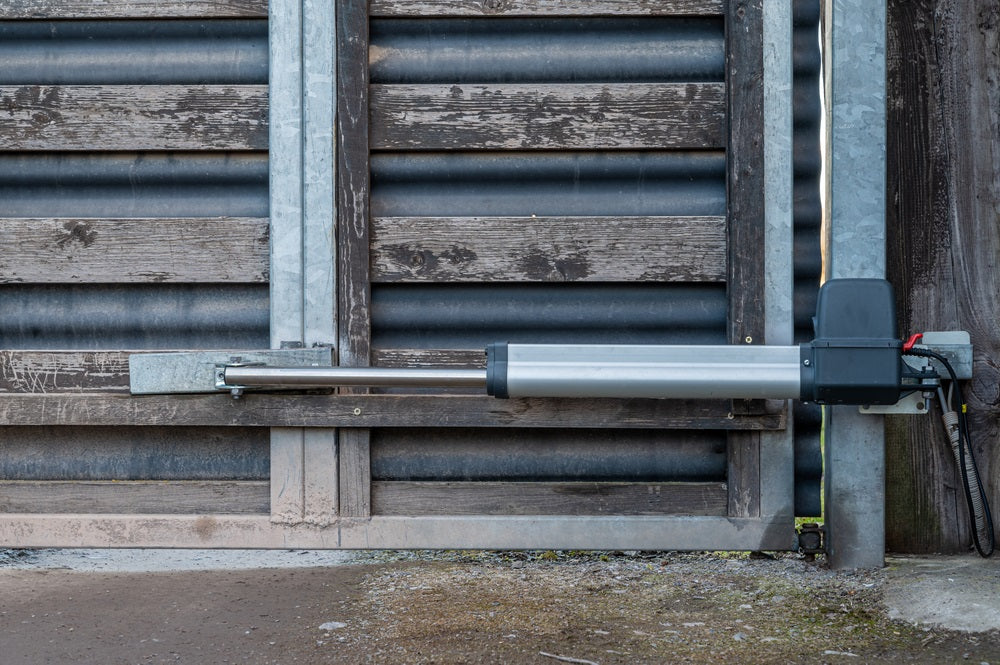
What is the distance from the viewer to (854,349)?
2.24 metres

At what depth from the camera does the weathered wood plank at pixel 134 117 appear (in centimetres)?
256

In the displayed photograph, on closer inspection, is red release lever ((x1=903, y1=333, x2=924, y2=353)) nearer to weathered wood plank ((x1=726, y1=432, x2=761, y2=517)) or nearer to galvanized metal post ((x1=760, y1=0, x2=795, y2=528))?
galvanized metal post ((x1=760, y1=0, x2=795, y2=528))

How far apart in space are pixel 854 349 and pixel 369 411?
1465 millimetres

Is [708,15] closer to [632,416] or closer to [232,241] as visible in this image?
[632,416]

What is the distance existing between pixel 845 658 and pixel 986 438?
997 millimetres

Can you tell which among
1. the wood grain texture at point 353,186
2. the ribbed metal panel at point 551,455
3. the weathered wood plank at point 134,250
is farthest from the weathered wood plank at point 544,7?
the ribbed metal panel at point 551,455

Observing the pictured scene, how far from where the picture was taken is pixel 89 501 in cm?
261

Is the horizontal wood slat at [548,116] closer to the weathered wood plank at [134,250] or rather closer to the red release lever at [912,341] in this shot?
the weathered wood plank at [134,250]

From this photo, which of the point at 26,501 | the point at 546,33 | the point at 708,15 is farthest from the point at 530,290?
the point at 26,501

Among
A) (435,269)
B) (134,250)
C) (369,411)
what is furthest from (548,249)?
(134,250)

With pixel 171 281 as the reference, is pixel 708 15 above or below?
above

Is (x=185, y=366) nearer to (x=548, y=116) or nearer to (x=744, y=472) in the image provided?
(x=548, y=116)

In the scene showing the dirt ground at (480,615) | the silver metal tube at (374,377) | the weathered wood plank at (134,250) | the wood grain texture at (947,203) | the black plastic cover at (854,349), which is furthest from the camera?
the weathered wood plank at (134,250)

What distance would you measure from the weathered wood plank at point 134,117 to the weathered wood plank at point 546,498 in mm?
1236
